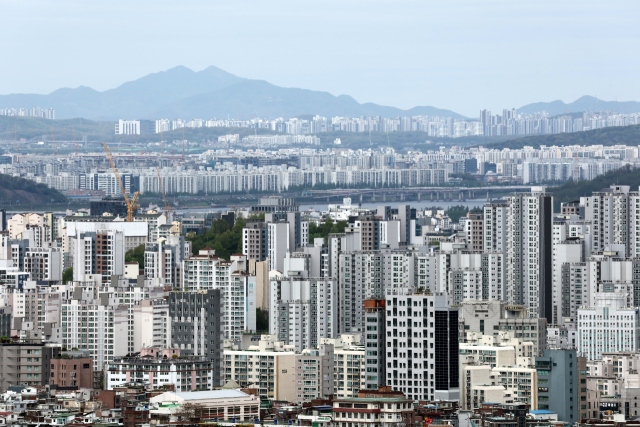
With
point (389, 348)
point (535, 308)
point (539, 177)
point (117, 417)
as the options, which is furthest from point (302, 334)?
point (539, 177)

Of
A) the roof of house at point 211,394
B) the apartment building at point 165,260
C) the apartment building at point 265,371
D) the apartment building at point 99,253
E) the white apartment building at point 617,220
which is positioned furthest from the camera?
the apartment building at point 99,253

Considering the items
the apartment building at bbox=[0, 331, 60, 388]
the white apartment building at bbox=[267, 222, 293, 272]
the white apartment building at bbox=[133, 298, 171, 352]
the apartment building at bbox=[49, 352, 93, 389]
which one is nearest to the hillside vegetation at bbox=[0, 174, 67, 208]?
the white apartment building at bbox=[267, 222, 293, 272]

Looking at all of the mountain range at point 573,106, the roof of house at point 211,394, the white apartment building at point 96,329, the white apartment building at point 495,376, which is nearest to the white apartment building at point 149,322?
the white apartment building at point 96,329

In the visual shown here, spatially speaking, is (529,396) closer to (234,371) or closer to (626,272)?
(234,371)

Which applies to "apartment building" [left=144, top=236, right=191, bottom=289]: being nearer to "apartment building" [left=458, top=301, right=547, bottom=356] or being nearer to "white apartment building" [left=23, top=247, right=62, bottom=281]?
"white apartment building" [left=23, top=247, right=62, bottom=281]

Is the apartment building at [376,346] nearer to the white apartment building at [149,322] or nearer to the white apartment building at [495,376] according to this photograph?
the white apartment building at [495,376]

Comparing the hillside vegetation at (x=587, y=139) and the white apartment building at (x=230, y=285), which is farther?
the hillside vegetation at (x=587, y=139)

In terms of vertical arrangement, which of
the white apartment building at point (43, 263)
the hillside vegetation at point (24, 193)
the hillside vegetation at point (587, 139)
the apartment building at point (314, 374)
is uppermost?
the hillside vegetation at point (587, 139)

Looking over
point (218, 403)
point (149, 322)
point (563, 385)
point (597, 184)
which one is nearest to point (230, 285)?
point (149, 322)
